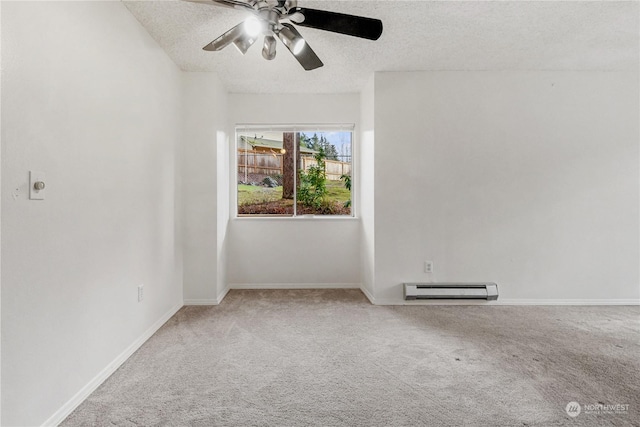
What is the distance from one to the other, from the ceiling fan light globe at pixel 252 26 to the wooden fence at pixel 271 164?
222cm

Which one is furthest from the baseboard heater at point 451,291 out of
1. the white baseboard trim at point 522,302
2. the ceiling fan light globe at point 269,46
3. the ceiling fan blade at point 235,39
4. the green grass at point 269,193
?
the ceiling fan blade at point 235,39

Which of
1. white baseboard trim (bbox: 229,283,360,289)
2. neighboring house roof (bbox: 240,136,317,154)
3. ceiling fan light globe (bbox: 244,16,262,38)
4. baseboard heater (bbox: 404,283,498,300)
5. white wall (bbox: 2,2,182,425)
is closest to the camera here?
white wall (bbox: 2,2,182,425)

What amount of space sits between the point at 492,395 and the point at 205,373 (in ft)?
5.45

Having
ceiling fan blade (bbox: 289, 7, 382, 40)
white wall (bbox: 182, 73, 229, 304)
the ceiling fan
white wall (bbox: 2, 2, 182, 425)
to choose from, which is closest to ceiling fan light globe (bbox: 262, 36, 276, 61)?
the ceiling fan

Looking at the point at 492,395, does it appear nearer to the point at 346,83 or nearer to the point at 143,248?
the point at 143,248

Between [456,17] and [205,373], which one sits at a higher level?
[456,17]

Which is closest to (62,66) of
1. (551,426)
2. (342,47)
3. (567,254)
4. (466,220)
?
(342,47)

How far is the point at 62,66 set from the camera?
164 cm

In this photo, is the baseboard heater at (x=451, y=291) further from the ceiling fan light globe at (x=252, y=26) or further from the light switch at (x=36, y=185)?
the light switch at (x=36, y=185)

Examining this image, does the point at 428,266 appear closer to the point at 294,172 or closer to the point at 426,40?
the point at 294,172

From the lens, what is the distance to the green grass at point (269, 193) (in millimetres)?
4250

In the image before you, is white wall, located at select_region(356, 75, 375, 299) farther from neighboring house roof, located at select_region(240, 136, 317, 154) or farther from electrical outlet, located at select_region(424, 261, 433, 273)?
neighboring house roof, located at select_region(240, 136, 317, 154)

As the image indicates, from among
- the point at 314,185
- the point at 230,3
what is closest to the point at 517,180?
the point at 314,185

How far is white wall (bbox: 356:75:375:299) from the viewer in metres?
3.52
